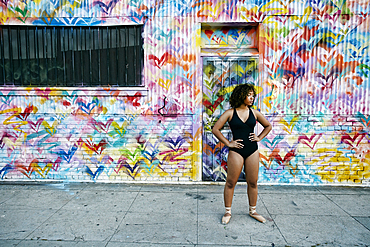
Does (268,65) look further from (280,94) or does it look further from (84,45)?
(84,45)

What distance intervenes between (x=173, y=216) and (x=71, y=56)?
3.79 m

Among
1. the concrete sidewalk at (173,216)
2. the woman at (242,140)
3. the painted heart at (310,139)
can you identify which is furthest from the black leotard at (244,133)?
the painted heart at (310,139)

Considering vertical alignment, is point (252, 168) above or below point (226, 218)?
above

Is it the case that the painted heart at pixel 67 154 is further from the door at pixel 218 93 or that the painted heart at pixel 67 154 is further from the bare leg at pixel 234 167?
the bare leg at pixel 234 167

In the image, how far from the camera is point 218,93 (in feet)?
17.2

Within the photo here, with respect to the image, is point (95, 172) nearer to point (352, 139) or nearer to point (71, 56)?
point (71, 56)

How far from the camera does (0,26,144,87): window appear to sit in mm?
5250

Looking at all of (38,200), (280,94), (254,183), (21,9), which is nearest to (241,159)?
(254,183)

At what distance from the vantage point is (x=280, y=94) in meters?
5.13

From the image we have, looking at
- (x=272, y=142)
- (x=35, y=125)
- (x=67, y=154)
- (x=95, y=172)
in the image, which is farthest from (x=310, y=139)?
(x=35, y=125)

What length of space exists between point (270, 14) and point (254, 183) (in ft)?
10.9

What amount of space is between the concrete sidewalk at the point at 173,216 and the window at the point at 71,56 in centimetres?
215

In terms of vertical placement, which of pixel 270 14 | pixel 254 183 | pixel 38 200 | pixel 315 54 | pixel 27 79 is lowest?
pixel 38 200

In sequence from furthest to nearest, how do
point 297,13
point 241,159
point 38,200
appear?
1. point 297,13
2. point 38,200
3. point 241,159
